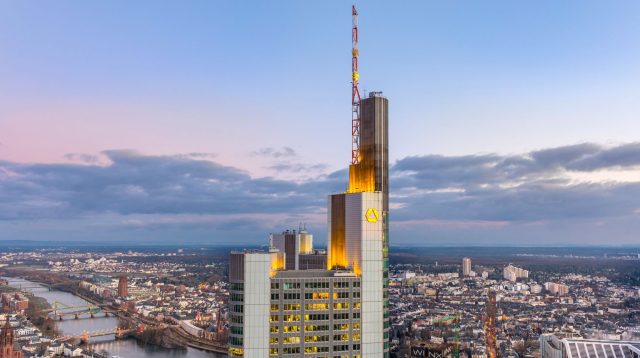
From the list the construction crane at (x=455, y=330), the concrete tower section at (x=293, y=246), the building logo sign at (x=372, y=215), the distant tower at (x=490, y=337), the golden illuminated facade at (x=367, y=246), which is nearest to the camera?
the golden illuminated facade at (x=367, y=246)

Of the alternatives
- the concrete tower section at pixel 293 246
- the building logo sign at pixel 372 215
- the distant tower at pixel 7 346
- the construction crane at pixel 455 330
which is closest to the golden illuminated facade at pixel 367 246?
the building logo sign at pixel 372 215

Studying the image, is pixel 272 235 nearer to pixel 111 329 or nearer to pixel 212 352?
pixel 212 352

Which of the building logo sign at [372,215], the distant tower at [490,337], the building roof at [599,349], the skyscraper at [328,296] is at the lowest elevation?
the distant tower at [490,337]

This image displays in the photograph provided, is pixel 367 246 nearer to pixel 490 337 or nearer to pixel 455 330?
pixel 490 337

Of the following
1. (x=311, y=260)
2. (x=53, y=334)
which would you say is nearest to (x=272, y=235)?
(x=311, y=260)

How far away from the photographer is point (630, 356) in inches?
3169

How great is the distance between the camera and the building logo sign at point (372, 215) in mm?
66500

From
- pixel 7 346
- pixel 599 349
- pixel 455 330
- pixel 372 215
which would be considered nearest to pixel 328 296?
pixel 372 215

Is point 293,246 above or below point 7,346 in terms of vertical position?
above

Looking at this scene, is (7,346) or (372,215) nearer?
(372,215)

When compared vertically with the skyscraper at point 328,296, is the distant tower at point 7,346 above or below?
below

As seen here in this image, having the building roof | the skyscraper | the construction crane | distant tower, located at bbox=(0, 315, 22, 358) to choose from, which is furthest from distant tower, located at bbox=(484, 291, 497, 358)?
distant tower, located at bbox=(0, 315, 22, 358)

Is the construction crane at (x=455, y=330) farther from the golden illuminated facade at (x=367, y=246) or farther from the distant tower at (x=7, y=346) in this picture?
the distant tower at (x=7, y=346)

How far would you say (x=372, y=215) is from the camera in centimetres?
6675
